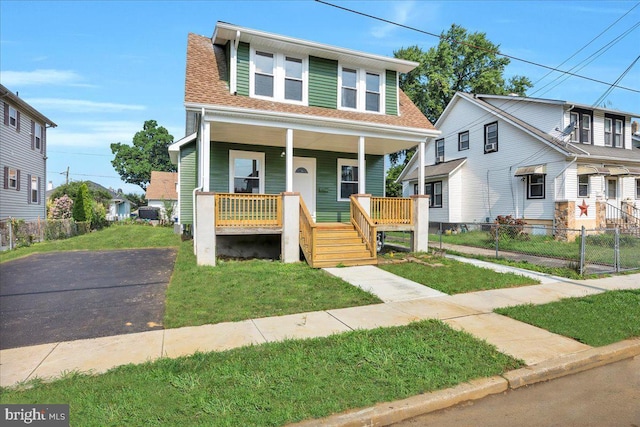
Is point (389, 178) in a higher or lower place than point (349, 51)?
lower

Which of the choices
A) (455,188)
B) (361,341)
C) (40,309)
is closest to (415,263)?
(361,341)

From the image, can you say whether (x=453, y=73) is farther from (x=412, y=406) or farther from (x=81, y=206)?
(x=412, y=406)

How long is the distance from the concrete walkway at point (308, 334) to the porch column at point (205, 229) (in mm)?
4423

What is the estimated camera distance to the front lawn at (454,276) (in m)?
7.16

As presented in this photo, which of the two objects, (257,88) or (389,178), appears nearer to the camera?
(257,88)

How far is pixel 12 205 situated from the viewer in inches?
677

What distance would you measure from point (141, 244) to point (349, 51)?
1084cm

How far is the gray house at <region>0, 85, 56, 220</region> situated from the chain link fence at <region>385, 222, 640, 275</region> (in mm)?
18473

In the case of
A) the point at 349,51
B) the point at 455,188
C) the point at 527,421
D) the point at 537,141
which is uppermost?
the point at 349,51

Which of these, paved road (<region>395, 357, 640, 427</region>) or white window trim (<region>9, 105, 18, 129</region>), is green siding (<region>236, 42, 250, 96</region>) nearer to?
paved road (<region>395, 357, 640, 427</region>)

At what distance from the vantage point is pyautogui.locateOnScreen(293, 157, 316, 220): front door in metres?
12.8

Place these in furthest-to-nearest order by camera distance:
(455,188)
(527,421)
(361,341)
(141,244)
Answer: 1. (455,188)
2. (141,244)
3. (361,341)
4. (527,421)

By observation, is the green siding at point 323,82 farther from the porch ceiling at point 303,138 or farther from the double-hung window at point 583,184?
the double-hung window at point 583,184

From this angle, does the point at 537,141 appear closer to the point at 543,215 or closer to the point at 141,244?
the point at 543,215
